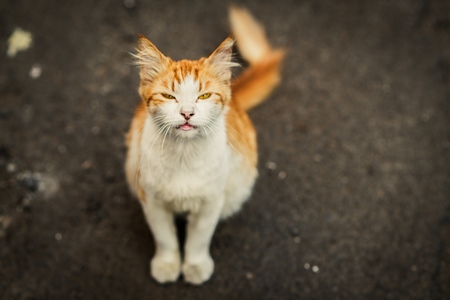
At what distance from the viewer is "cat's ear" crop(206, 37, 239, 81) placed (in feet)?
4.52

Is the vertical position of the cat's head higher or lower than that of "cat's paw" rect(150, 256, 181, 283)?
higher

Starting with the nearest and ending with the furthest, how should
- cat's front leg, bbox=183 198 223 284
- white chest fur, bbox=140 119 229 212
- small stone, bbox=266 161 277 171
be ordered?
white chest fur, bbox=140 119 229 212 < cat's front leg, bbox=183 198 223 284 < small stone, bbox=266 161 277 171

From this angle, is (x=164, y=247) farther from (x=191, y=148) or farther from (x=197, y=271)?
(x=191, y=148)

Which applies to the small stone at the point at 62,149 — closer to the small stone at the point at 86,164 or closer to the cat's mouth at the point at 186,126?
the small stone at the point at 86,164

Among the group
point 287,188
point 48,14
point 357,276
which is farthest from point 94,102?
point 357,276

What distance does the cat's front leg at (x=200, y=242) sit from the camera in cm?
168

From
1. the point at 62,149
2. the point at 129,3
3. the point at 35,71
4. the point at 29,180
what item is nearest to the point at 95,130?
the point at 62,149

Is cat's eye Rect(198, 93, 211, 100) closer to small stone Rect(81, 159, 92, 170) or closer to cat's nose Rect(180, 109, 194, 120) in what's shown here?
cat's nose Rect(180, 109, 194, 120)

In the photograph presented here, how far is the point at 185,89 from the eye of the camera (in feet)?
4.35

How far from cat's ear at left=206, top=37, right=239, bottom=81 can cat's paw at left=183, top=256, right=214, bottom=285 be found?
0.92 m

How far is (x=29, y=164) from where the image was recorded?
219 centimetres

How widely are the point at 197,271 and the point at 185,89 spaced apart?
95 cm

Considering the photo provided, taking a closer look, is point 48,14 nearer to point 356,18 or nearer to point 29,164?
point 29,164

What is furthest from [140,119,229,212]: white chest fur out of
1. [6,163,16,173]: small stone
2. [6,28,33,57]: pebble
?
[6,28,33,57]: pebble
